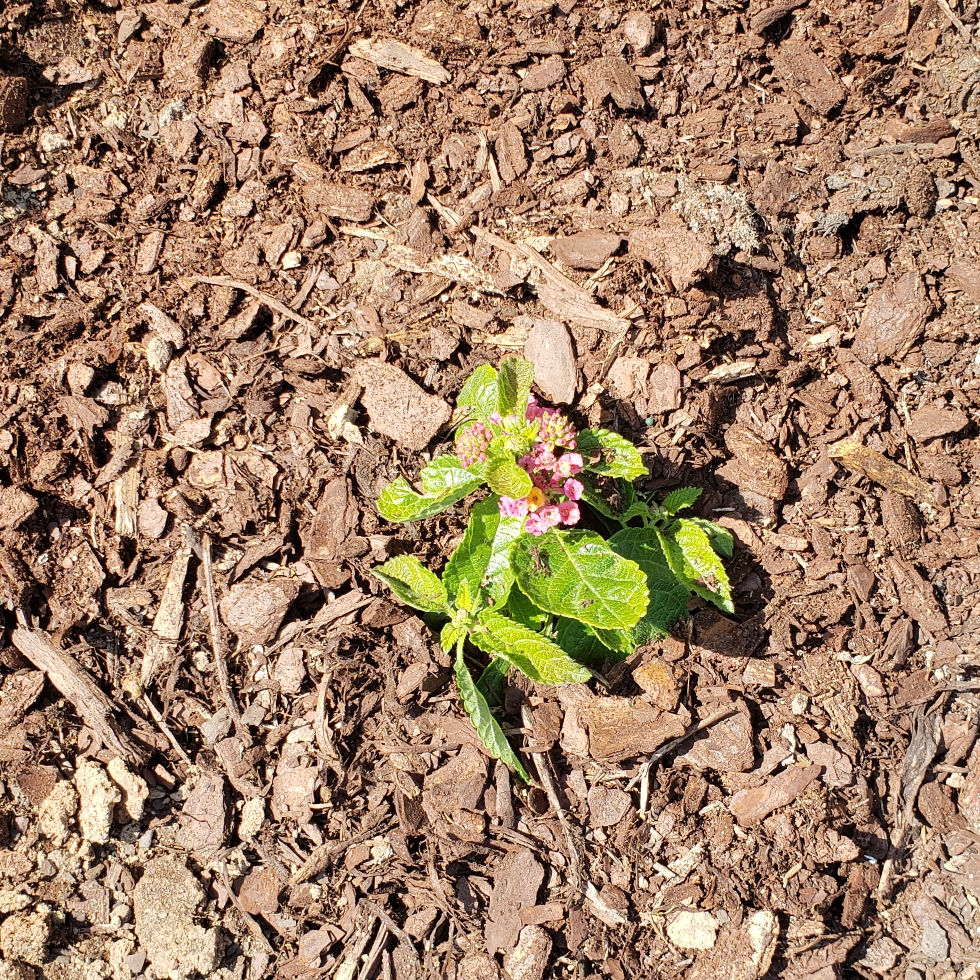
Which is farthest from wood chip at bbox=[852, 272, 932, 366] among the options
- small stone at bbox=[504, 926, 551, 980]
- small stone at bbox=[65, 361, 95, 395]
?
small stone at bbox=[65, 361, 95, 395]

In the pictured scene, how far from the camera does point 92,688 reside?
109 inches

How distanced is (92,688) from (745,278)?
2.74m

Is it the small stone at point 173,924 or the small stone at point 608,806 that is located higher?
the small stone at point 173,924

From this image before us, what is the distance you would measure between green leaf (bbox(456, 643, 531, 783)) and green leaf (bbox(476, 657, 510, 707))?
20cm

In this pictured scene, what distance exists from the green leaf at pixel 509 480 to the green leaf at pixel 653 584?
541 millimetres

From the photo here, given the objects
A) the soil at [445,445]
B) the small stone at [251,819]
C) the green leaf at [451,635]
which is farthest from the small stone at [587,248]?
the small stone at [251,819]

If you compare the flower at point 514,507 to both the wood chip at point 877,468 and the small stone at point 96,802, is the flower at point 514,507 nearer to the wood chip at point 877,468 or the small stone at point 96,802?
the wood chip at point 877,468

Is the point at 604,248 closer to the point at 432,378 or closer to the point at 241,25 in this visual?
the point at 432,378

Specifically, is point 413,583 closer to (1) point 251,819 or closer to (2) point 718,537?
(1) point 251,819

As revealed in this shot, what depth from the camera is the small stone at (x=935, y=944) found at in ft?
9.32

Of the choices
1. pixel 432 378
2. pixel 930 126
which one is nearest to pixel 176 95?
pixel 432 378

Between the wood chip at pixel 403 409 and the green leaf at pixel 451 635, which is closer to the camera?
the green leaf at pixel 451 635

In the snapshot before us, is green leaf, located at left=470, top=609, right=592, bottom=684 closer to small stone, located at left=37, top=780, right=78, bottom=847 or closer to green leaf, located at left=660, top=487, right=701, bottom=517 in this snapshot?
green leaf, located at left=660, top=487, right=701, bottom=517

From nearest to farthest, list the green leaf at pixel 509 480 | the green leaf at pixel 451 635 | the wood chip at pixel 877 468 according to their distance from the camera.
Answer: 1. the green leaf at pixel 509 480
2. the green leaf at pixel 451 635
3. the wood chip at pixel 877 468
